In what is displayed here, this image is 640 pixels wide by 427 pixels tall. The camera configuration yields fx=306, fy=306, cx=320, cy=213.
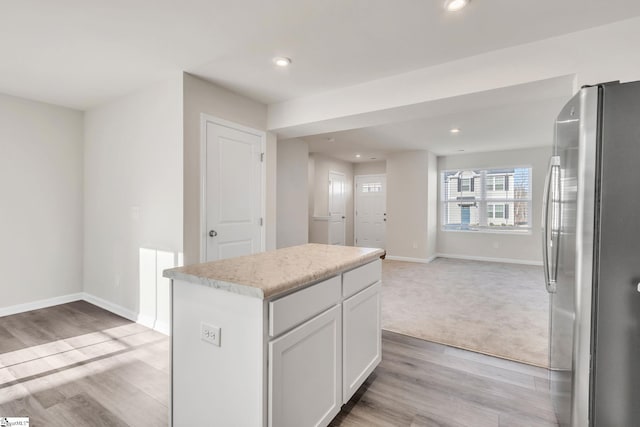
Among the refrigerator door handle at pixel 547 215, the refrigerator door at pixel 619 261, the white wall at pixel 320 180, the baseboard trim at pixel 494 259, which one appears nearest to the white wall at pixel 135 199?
the refrigerator door handle at pixel 547 215

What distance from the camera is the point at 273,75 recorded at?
114 inches

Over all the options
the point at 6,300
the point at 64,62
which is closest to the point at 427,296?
the point at 64,62

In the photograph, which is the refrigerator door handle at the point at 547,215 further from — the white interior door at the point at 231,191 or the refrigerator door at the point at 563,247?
the white interior door at the point at 231,191

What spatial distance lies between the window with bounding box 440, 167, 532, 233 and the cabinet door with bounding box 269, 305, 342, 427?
6.40 m

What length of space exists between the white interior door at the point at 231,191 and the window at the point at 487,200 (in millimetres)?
5286

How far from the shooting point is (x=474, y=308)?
3719mm

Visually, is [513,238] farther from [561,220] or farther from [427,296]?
[561,220]

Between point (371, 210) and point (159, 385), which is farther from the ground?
point (371, 210)

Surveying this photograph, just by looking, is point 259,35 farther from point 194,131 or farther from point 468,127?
point 468,127

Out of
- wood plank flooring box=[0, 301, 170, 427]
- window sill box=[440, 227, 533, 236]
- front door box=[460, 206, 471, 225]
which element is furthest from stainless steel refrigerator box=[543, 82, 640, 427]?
front door box=[460, 206, 471, 225]

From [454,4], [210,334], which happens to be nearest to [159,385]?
[210,334]

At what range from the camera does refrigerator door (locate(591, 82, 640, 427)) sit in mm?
1232

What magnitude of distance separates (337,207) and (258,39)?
564 cm

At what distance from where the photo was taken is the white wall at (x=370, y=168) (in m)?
8.05
